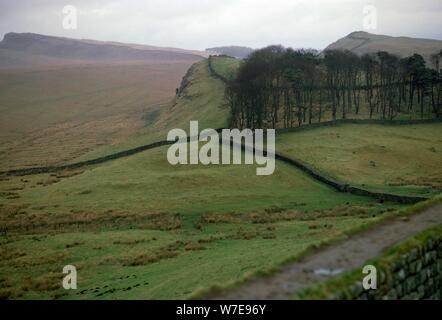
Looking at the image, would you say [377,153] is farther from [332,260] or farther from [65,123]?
[65,123]

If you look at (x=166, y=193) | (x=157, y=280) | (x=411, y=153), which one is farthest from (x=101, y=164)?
(x=157, y=280)

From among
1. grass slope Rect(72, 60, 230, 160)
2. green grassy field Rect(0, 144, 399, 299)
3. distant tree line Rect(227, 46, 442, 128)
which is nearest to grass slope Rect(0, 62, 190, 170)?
grass slope Rect(72, 60, 230, 160)

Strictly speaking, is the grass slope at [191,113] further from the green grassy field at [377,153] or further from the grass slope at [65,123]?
the green grassy field at [377,153]

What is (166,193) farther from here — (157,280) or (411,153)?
(411,153)

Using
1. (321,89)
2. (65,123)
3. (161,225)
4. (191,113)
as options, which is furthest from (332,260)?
(65,123)

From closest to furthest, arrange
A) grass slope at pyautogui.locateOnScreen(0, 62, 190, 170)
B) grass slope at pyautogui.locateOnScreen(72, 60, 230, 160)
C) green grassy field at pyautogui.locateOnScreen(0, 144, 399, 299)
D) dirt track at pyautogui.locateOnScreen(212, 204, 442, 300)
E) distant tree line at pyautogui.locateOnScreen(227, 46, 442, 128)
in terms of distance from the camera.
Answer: dirt track at pyautogui.locateOnScreen(212, 204, 442, 300) < green grassy field at pyautogui.locateOnScreen(0, 144, 399, 299) < distant tree line at pyautogui.locateOnScreen(227, 46, 442, 128) < grass slope at pyautogui.locateOnScreen(72, 60, 230, 160) < grass slope at pyautogui.locateOnScreen(0, 62, 190, 170)

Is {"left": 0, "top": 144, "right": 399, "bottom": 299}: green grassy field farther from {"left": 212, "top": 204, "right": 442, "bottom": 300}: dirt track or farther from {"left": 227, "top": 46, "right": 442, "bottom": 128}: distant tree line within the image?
{"left": 227, "top": 46, "right": 442, "bottom": 128}: distant tree line

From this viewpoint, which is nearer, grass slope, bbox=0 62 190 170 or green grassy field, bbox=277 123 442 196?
green grassy field, bbox=277 123 442 196
